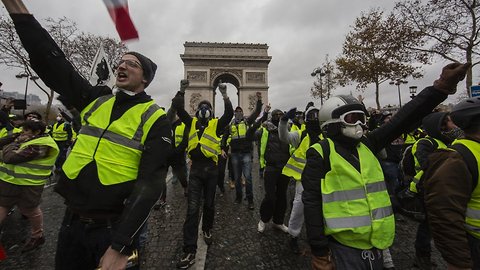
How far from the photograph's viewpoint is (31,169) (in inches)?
143

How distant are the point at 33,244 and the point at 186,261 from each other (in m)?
2.29

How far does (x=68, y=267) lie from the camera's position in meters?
1.55

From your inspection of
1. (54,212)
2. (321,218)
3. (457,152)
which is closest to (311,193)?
(321,218)

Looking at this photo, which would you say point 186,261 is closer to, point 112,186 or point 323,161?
point 112,186

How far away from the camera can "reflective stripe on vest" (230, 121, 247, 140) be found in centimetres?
634

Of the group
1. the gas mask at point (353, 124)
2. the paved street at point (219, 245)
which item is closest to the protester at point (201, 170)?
the paved street at point (219, 245)

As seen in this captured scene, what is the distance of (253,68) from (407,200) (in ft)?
120

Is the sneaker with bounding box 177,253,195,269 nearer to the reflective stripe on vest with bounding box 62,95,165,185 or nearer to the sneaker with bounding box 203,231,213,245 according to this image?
the sneaker with bounding box 203,231,213,245

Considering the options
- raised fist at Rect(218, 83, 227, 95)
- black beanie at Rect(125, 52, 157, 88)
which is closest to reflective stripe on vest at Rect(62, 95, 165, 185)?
black beanie at Rect(125, 52, 157, 88)

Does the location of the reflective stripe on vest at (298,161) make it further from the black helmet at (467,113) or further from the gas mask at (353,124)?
the black helmet at (467,113)

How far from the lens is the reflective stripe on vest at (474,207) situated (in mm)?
1571

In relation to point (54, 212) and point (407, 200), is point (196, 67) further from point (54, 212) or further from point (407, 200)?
point (407, 200)

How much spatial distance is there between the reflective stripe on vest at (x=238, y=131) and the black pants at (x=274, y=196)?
2092mm

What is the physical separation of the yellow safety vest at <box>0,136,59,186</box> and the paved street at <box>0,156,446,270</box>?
0.95 metres
